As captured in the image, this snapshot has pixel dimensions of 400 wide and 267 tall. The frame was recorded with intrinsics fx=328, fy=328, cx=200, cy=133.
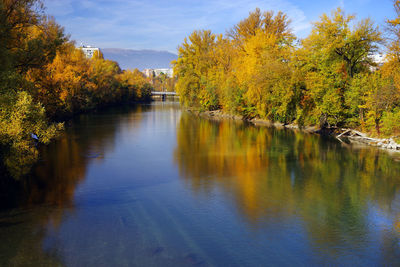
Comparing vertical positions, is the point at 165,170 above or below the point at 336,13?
below

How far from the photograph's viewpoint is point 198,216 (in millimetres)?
11547

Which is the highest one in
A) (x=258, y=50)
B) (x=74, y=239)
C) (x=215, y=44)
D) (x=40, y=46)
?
(x=215, y=44)

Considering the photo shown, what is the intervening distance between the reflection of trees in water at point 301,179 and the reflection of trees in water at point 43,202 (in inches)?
216

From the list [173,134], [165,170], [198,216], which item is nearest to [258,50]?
[173,134]

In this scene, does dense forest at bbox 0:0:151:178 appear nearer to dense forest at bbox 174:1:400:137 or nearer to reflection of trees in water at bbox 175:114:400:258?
reflection of trees in water at bbox 175:114:400:258

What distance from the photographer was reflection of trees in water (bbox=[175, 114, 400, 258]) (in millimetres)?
11391

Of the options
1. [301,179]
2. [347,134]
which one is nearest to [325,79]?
[347,134]

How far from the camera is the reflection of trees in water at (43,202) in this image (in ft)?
29.8

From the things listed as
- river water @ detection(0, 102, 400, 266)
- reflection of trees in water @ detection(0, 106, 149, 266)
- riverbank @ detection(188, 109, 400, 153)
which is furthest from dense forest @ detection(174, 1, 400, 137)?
reflection of trees in water @ detection(0, 106, 149, 266)

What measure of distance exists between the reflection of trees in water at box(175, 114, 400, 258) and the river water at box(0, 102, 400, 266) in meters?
0.05

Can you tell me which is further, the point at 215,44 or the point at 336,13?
the point at 215,44

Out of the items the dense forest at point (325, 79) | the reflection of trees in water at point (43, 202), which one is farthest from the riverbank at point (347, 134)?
the reflection of trees in water at point (43, 202)

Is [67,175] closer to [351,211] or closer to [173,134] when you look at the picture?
[351,211]

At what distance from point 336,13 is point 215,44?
27546mm
